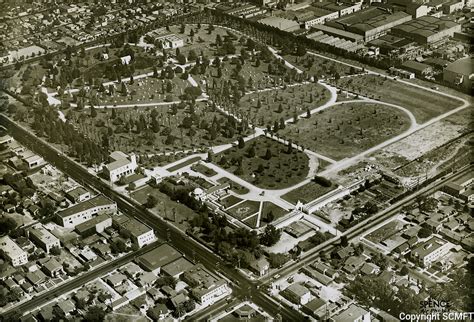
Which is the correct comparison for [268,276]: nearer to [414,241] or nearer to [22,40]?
[414,241]

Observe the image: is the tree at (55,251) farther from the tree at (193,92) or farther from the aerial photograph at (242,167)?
the tree at (193,92)

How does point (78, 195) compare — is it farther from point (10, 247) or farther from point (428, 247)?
point (428, 247)

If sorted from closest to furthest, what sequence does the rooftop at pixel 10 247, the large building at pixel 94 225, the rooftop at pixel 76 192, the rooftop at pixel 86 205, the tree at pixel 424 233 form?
the rooftop at pixel 10 247
the tree at pixel 424 233
the large building at pixel 94 225
the rooftop at pixel 86 205
the rooftop at pixel 76 192

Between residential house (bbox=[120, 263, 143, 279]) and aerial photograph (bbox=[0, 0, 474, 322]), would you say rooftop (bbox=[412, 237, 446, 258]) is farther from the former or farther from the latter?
residential house (bbox=[120, 263, 143, 279])

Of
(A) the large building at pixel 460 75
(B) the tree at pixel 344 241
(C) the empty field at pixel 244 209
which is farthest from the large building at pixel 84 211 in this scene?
(A) the large building at pixel 460 75

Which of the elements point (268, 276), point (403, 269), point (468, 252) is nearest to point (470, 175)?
point (468, 252)

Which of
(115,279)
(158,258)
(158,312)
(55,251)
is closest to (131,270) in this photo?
(115,279)

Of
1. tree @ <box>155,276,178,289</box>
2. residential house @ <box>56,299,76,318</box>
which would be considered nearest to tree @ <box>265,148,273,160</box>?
tree @ <box>155,276,178,289</box>
